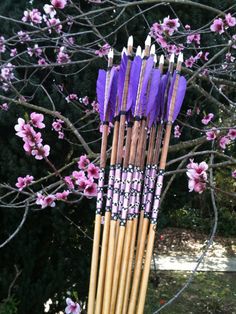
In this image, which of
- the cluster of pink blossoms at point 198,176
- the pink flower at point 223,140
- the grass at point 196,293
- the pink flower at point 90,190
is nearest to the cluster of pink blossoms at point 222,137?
the pink flower at point 223,140

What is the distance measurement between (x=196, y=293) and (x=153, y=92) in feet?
12.4

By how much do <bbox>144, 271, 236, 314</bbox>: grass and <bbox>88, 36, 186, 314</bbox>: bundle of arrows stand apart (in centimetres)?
280

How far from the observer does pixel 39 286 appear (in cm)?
277

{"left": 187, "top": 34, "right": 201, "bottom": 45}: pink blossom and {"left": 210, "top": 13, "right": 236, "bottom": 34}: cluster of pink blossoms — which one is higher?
{"left": 187, "top": 34, "right": 201, "bottom": 45}: pink blossom

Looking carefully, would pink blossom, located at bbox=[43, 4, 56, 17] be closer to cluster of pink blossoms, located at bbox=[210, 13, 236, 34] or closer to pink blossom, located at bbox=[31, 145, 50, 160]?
cluster of pink blossoms, located at bbox=[210, 13, 236, 34]

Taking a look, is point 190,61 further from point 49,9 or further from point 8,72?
point 8,72

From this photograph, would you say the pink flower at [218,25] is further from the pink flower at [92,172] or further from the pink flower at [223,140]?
the pink flower at [92,172]

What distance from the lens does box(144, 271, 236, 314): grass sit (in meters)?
4.11

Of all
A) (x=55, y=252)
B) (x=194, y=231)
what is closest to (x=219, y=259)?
(x=194, y=231)

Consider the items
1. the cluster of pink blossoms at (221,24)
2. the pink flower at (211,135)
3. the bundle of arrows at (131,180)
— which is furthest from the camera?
the cluster of pink blossoms at (221,24)

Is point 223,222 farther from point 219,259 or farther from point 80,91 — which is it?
point 80,91

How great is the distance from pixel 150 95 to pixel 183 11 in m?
2.32

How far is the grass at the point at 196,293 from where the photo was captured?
4.11m

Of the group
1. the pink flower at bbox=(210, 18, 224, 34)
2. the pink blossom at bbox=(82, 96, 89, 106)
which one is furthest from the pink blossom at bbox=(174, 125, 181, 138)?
the pink flower at bbox=(210, 18, 224, 34)
